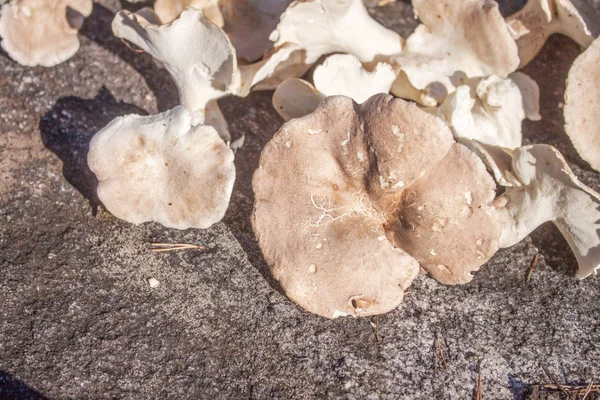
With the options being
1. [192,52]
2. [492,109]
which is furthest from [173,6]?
[492,109]

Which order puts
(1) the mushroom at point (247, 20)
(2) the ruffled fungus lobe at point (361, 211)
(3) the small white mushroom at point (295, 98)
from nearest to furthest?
(2) the ruffled fungus lobe at point (361, 211) → (3) the small white mushroom at point (295, 98) → (1) the mushroom at point (247, 20)

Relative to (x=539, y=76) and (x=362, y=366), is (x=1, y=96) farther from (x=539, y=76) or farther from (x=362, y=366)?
(x=539, y=76)

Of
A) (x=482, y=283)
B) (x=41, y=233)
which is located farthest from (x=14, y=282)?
(x=482, y=283)

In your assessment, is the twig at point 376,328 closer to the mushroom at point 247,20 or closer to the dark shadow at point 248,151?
the dark shadow at point 248,151

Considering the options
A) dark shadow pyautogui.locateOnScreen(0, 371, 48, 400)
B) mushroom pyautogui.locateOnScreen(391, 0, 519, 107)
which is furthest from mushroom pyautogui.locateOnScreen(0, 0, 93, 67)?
mushroom pyautogui.locateOnScreen(391, 0, 519, 107)

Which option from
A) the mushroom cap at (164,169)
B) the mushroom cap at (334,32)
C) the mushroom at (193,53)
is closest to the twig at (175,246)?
the mushroom cap at (164,169)

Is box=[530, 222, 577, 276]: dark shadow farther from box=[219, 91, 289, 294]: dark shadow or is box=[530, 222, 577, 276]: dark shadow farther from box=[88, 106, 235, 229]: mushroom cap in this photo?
box=[88, 106, 235, 229]: mushroom cap
